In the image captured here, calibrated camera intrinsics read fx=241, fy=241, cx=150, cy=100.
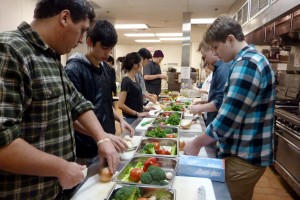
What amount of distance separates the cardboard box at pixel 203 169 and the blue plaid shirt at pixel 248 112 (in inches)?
7.0

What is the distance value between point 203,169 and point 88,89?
84 centimetres

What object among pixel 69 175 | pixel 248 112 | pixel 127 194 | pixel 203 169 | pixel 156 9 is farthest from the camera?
pixel 156 9

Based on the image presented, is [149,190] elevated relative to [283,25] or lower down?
lower down

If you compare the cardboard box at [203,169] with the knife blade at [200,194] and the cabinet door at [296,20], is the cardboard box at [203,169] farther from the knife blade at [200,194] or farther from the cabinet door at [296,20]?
the cabinet door at [296,20]

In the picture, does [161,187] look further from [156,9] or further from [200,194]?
[156,9]

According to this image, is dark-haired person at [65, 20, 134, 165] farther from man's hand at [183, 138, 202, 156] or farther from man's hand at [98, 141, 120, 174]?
man's hand at [183, 138, 202, 156]

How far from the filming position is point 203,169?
1.14 m

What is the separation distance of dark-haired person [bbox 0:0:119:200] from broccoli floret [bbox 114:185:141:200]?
0.20m

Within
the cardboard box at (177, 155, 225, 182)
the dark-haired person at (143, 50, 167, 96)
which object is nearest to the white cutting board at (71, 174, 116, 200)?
the cardboard box at (177, 155, 225, 182)

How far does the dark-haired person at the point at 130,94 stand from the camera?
8.29 ft

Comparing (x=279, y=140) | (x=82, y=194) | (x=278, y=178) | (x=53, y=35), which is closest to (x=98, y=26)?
(x=53, y=35)

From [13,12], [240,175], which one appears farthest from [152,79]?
[240,175]

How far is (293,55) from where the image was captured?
11.9 feet

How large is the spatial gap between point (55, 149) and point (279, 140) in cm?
293
